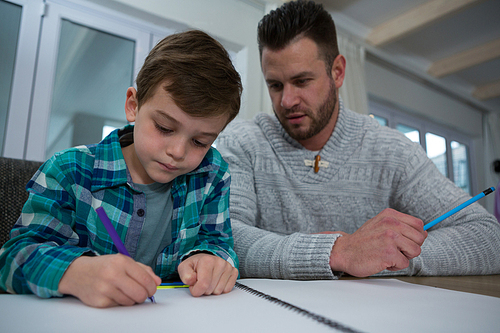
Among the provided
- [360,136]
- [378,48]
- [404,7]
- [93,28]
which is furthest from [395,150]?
[378,48]

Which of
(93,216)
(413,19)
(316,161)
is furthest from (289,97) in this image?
(413,19)

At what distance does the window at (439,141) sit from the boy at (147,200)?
150 inches

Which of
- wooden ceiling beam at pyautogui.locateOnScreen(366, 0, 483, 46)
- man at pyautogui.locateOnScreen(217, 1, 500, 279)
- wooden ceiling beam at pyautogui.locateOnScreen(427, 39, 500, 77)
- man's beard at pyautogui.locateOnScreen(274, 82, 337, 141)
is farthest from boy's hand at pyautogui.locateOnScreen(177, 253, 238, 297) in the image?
wooden ceiling beam at pyautogui.locateOnScreen(427, 39, 500, 77)

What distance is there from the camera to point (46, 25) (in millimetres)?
2074

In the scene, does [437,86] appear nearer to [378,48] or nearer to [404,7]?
[378,48]

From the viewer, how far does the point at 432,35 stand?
3713mm

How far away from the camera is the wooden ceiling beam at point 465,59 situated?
149 inches

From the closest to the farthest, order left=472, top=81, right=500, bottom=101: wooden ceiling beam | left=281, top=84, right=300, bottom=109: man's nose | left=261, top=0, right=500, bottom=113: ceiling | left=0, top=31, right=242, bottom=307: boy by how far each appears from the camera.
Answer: left=0, top=31, right=242, bottom=307: boy < left=281, top=84, right=300, bottom=109: man's nose < left=261, top=0, right=500, bottom=113: ceiling < left=472, top=81, right=500, bottom=101: wooden ceiling beam

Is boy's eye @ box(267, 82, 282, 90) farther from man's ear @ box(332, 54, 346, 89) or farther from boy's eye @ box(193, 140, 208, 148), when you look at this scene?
boy's eye @ box(193, 140, 208, 148)

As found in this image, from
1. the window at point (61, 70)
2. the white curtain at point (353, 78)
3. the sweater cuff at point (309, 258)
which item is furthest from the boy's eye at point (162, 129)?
the white curtain at point (353, 78)

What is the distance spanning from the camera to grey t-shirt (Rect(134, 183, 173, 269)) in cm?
79

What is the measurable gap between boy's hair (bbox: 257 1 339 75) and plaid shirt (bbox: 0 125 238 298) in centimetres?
58

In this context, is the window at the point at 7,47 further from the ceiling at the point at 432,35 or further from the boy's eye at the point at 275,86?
the ceiling at the point at 432,35

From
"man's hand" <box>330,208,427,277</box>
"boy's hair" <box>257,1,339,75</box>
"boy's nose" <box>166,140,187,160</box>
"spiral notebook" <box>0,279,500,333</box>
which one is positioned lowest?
"spiral notebook" <box>0,279,500,333</box>
